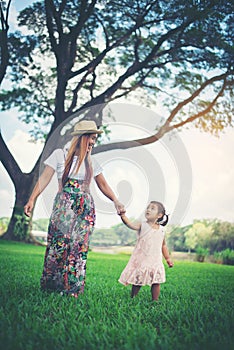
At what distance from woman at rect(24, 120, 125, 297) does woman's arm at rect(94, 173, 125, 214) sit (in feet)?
0.45

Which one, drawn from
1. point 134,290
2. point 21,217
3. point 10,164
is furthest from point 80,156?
point 21,217

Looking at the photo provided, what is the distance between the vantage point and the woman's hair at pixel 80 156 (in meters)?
2.80

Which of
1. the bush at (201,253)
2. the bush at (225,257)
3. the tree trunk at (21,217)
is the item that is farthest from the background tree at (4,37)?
the bush at (225,257)

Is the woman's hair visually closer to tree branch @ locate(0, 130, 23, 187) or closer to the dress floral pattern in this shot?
the dress floral pattern

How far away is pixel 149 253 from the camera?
304 centimetres

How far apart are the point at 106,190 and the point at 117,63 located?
852 centimetres

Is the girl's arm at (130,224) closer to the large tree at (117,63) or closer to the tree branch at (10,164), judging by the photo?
the large tree at (117,63)

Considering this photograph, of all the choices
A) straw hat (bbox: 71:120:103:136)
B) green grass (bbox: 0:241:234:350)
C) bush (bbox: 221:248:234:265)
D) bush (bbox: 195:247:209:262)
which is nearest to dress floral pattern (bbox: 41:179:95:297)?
green grass (bbox: 0:241:234:350)

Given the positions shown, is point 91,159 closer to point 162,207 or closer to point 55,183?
point 55,183

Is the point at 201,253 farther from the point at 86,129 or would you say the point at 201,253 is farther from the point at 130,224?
the point at 86,129

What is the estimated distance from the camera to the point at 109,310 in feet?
8.13

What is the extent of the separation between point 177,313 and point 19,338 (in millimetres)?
1057

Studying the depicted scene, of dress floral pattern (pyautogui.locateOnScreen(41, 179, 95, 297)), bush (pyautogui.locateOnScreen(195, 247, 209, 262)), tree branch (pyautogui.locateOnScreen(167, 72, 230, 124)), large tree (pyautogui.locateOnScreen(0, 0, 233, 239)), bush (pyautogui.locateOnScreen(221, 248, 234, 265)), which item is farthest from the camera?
bush (pyautogui.locateOnScreen(195, 247, 209, 262))

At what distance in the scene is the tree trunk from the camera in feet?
31.7
